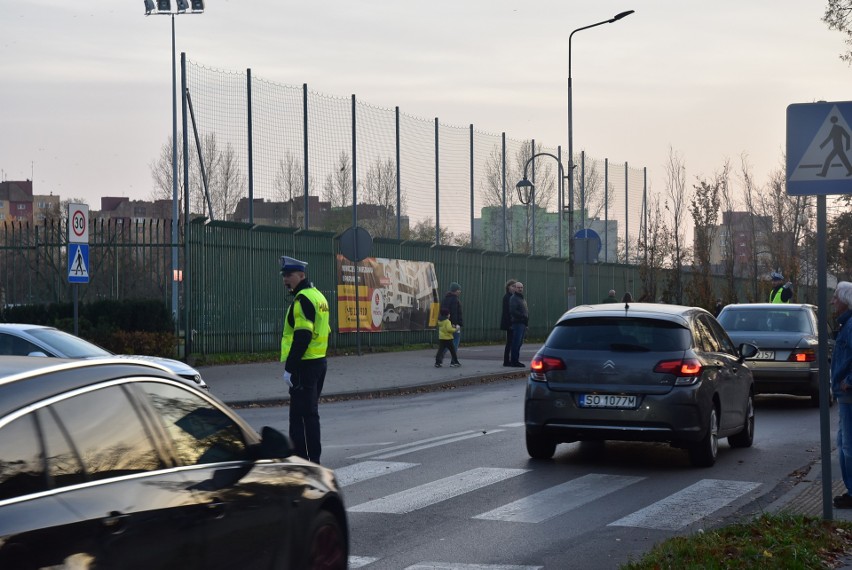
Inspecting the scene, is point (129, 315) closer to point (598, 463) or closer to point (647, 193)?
point (598, 463)

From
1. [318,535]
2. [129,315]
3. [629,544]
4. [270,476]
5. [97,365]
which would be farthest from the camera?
[129,315]

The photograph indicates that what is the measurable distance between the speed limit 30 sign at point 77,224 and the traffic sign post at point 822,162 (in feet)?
43.2

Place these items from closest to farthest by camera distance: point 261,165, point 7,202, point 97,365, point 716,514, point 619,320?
point 97,365 < point 716,514 < point 619,320 < point 261,165 < point 7,202

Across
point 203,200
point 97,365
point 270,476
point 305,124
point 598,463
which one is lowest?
point 598,463

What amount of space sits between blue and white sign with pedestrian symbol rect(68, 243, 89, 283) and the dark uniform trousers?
29.4ft

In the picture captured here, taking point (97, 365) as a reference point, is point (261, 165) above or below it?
above

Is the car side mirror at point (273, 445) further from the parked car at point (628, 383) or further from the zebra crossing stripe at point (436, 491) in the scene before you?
the parked car at point (628, 383)

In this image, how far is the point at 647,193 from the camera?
58031mm

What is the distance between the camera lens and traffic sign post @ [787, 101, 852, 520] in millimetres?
8172

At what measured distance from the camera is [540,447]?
1205 centimetres

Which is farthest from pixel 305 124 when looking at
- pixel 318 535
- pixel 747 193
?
pixel 747 193

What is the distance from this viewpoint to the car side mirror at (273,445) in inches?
203

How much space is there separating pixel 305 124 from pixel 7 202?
7046 inches

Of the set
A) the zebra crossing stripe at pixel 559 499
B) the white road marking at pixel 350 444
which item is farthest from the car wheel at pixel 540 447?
the white road marking at pixel 350 444
